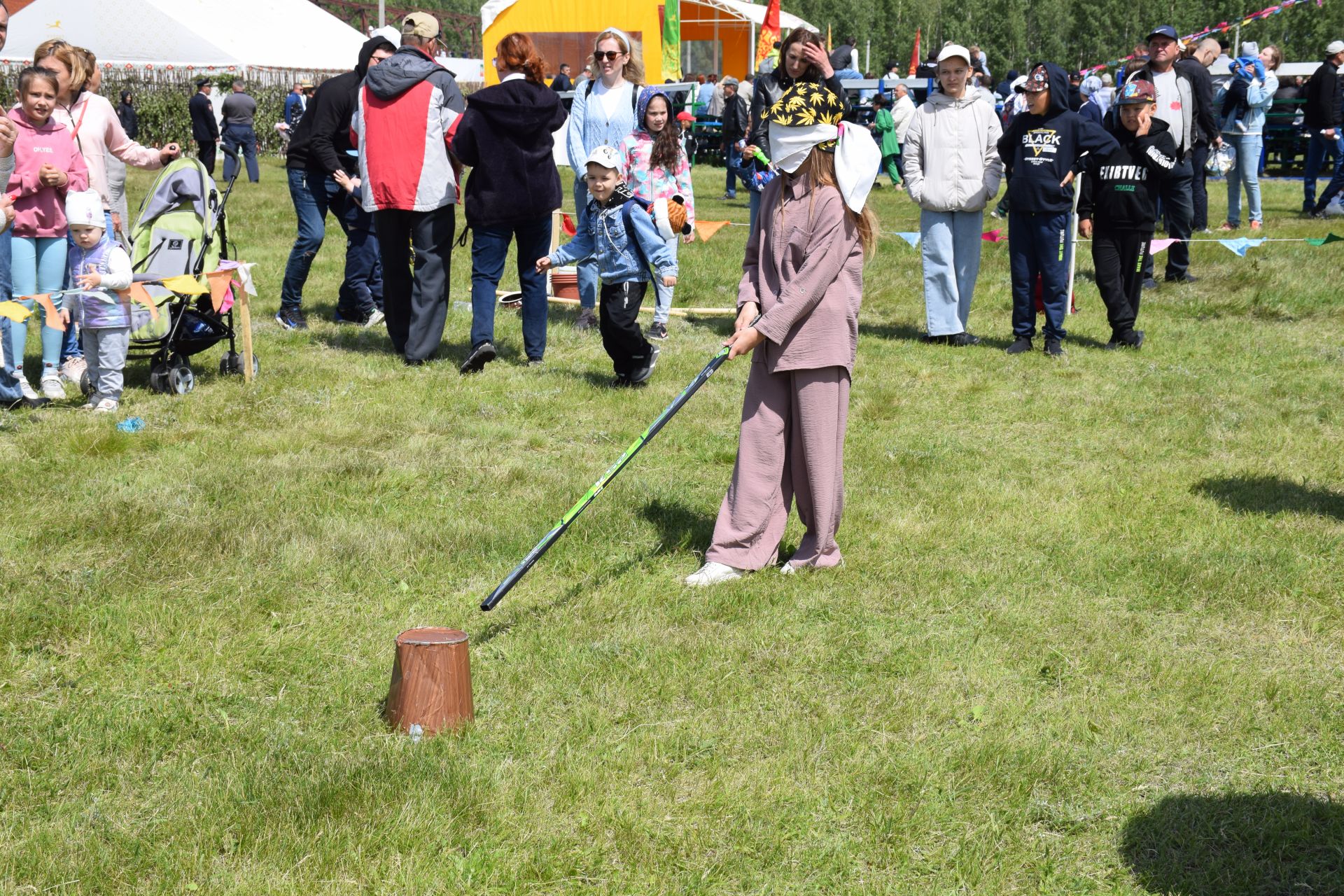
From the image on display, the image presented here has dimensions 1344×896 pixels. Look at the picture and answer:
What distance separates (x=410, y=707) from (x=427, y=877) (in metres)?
0.74

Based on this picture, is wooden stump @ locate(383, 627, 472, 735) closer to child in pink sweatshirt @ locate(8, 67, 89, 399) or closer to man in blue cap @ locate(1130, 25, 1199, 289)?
child in pink sweatshirt @ locate(8, 67, 89, 399)

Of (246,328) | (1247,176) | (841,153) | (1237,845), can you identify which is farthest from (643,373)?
(1247,176)

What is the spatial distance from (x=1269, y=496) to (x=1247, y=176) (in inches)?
390

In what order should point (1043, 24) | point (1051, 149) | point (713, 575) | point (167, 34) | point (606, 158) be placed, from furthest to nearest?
point (1043, 24) → point (167, 34) → point (1051, 149) → point (606, 158) → point (713, 575)

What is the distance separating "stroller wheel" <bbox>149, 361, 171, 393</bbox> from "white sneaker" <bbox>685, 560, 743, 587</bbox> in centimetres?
437

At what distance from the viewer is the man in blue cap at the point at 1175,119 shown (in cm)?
1158

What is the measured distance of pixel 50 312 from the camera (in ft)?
24.3

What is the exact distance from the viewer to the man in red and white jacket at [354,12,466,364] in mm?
8680

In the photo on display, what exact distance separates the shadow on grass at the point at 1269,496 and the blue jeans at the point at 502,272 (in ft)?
14.8

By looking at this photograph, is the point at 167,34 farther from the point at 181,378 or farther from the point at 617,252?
the point at 617,252

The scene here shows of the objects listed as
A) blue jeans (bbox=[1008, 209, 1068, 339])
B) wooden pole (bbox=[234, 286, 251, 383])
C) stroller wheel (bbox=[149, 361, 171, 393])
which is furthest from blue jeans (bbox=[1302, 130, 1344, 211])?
stroller wheel (bbox=[149, 361, 171, 393])

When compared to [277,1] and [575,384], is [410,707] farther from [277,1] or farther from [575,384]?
[277,1]

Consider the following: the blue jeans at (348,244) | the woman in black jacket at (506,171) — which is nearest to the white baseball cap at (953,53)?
the woman in black jacket at (506,171)

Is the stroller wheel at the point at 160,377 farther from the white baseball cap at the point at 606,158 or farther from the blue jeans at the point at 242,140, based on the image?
the blue jeans at the point at 242,140
